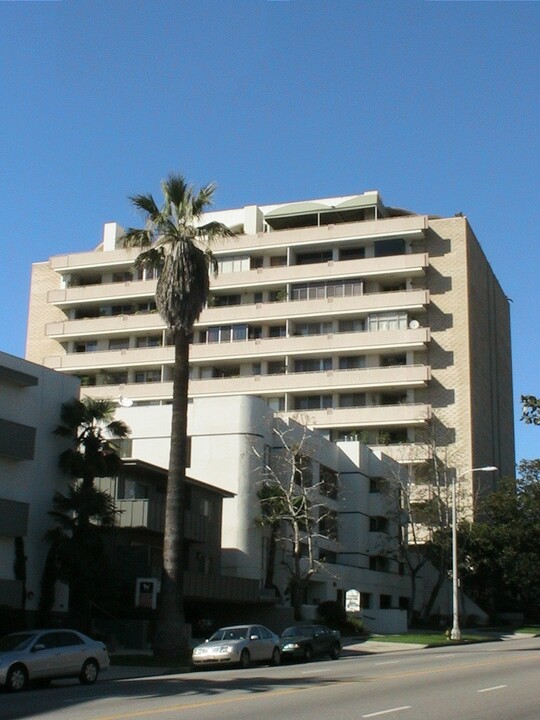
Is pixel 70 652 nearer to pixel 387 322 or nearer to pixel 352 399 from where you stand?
pixel 352 399

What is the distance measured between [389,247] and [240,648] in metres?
52.8

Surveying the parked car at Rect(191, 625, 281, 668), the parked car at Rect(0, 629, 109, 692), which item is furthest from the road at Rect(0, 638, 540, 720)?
the parked car at Rect(191, 625, 281, 668)

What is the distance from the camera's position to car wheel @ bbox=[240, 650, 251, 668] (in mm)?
31094

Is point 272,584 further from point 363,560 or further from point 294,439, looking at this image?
point 363,560

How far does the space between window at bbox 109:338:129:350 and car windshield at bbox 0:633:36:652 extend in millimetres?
60395

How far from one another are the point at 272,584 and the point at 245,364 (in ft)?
102

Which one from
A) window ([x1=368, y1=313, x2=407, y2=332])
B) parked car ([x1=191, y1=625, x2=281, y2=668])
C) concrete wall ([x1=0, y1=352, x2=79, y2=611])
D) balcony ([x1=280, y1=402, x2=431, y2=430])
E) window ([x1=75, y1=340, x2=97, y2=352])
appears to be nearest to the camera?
parked car ([x1=191, y1=625, x2=281, y2=668])

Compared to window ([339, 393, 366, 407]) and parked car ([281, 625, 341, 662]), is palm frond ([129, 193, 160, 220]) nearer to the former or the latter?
parked car ([281, 625, 341, 662])

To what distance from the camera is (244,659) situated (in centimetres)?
3122

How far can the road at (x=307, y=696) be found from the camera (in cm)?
1659

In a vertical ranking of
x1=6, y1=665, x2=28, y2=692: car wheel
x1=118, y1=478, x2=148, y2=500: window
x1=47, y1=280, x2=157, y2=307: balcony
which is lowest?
x1=6, y1=665, x2=28, y2=692: car wheel

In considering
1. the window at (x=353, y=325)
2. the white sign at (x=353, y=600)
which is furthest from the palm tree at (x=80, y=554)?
the window at (x=353, y=325)

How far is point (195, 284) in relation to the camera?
37219 millimetres

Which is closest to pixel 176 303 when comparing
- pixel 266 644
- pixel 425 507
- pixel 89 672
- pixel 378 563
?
pixel 266 644
